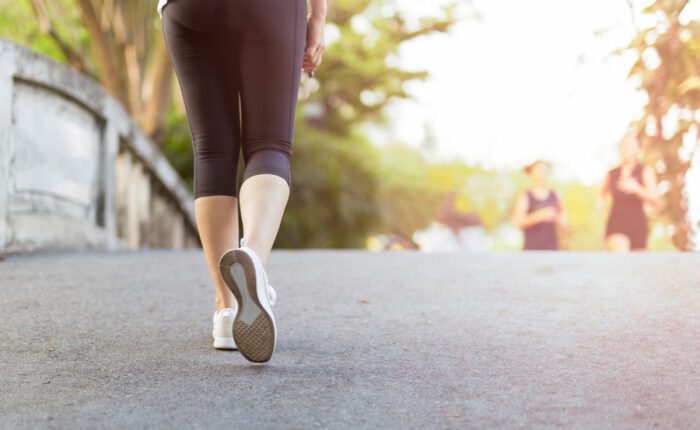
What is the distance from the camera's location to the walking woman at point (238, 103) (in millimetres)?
2770

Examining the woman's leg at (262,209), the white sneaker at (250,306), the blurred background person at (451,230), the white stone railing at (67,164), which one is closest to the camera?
the white sneaker at (250,306)

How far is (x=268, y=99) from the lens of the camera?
2.83 m

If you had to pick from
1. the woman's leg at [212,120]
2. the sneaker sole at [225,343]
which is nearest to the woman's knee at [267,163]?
the woman's leg at [212,120]

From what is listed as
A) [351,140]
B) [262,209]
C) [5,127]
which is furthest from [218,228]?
[351,140]

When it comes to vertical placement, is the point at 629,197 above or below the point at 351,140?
below

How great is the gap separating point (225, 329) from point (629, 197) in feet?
19.9

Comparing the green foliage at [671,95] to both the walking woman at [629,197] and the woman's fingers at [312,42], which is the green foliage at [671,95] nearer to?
the walking woman at [629,197]

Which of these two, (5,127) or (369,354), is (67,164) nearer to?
(5,127)

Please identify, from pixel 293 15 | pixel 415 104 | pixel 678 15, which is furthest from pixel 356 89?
pixel 293 15

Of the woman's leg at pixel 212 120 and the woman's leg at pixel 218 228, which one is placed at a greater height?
the woman's leg at pixel 212 120

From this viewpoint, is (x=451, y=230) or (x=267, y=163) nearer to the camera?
(x=267, y=163)

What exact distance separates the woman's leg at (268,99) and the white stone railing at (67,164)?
Result: 3.57m

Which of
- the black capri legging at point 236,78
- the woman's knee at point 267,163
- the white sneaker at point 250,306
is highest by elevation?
the black capri legging at point 236,78

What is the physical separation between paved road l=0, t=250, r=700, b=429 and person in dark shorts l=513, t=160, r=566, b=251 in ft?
14.1
